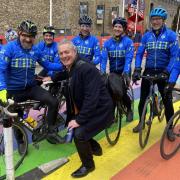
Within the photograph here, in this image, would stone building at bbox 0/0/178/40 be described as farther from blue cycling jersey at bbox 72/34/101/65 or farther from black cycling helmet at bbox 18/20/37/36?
black cycling helmet at bbox 18/20/37/36

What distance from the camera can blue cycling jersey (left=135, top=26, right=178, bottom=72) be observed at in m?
5.20

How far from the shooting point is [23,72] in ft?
15.0

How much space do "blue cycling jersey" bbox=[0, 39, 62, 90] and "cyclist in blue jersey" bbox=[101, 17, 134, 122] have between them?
170cm

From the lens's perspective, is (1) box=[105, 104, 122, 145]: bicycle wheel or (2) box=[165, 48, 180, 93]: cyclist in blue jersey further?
Result: (1) box=[105, 104, 122, 145]: bicycle wheel

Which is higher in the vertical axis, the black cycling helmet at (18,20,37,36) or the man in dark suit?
the black cycling helmet at (18,20,37,36)

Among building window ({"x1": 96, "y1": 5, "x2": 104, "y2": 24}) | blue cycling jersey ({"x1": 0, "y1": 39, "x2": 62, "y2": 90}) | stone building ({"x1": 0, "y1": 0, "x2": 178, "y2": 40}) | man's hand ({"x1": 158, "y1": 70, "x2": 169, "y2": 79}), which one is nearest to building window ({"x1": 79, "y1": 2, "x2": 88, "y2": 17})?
stone building ({"x1": 0, "y1": 0, "x2": 178, "y2": 40})

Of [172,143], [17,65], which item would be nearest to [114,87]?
[172,143]

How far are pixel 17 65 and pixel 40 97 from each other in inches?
23.0

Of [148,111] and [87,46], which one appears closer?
[148,111]

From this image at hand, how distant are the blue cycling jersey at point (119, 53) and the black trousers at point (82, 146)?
2189 mm

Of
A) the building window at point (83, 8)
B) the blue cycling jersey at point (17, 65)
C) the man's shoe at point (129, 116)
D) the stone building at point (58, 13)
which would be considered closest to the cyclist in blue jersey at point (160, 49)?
the man's shoe at point (129, 116)

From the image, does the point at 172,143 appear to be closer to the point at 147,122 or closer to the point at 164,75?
the point at 147,122

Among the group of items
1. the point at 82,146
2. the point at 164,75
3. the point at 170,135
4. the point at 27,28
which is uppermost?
the point at 27,28

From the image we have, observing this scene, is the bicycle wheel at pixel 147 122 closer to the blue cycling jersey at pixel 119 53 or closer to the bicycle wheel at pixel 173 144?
the bicycle wheel at pixel 173 144
